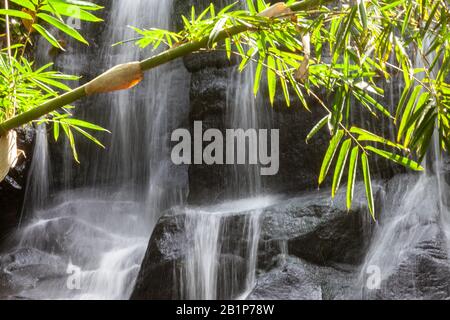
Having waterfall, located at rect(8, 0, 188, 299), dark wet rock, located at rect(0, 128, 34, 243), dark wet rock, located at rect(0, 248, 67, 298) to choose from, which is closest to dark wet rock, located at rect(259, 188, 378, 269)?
waterfall, located at rect(8, 0, 188, 299)

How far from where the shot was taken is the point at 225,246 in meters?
4.24

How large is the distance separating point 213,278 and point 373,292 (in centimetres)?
114

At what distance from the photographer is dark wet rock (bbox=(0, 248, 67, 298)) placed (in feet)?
15.8

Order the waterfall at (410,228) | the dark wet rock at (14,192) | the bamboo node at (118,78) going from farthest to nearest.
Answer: the dark wet rock at (14,192) → the waterfall at (410,228) → the bamboo node at (118,78)

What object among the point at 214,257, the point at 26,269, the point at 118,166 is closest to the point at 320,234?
the point at 214,257

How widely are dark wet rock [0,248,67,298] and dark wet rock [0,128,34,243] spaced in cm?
62

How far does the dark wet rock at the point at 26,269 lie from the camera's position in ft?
15.8

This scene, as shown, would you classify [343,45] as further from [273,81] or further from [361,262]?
[361,262]

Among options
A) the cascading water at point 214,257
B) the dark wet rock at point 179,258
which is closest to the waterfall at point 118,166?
the cascading water at point 214,257

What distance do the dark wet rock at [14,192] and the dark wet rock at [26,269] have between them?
62cm

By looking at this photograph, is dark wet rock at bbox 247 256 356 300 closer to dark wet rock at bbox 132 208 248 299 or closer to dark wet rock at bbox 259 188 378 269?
dark wet rock at bbox 259 188 378 269

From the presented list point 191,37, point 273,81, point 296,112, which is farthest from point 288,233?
point 191,37

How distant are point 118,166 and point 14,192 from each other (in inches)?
44.0

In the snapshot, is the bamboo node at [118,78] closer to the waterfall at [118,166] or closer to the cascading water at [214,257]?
the cascading water at [214,257]
